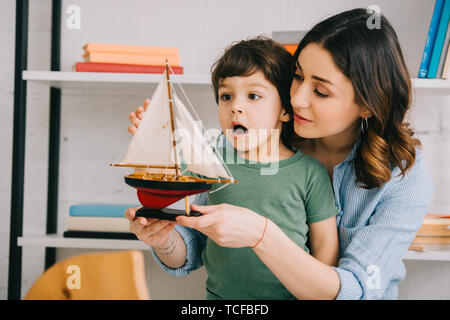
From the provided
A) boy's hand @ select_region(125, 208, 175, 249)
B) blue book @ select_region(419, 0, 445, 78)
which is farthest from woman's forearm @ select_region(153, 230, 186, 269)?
blue book @ select_region(419, 0, 445, 78)

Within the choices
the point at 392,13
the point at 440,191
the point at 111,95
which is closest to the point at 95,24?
the point at 111,95

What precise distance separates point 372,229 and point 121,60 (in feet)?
3.10

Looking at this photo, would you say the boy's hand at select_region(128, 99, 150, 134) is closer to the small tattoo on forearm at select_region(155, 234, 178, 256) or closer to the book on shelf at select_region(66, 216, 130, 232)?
the small tattoo on forearm at select_region(155, 234, 178, 256)

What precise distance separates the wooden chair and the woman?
10.2 inches

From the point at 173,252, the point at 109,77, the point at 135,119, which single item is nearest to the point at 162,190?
the point at 135,119

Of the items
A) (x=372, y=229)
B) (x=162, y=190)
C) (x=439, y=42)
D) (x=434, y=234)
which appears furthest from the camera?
(x=434, y=234)

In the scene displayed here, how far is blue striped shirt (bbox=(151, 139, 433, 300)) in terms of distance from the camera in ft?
2.90

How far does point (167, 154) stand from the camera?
2.34 feet

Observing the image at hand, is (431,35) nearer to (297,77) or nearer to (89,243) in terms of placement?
(297,77)

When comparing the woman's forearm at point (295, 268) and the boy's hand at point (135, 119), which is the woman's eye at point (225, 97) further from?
the woman's forearm at point (295, 268)

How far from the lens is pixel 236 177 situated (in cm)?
97

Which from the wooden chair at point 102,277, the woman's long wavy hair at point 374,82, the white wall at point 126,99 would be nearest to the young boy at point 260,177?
the woman's long wavy hair at point 374,82
